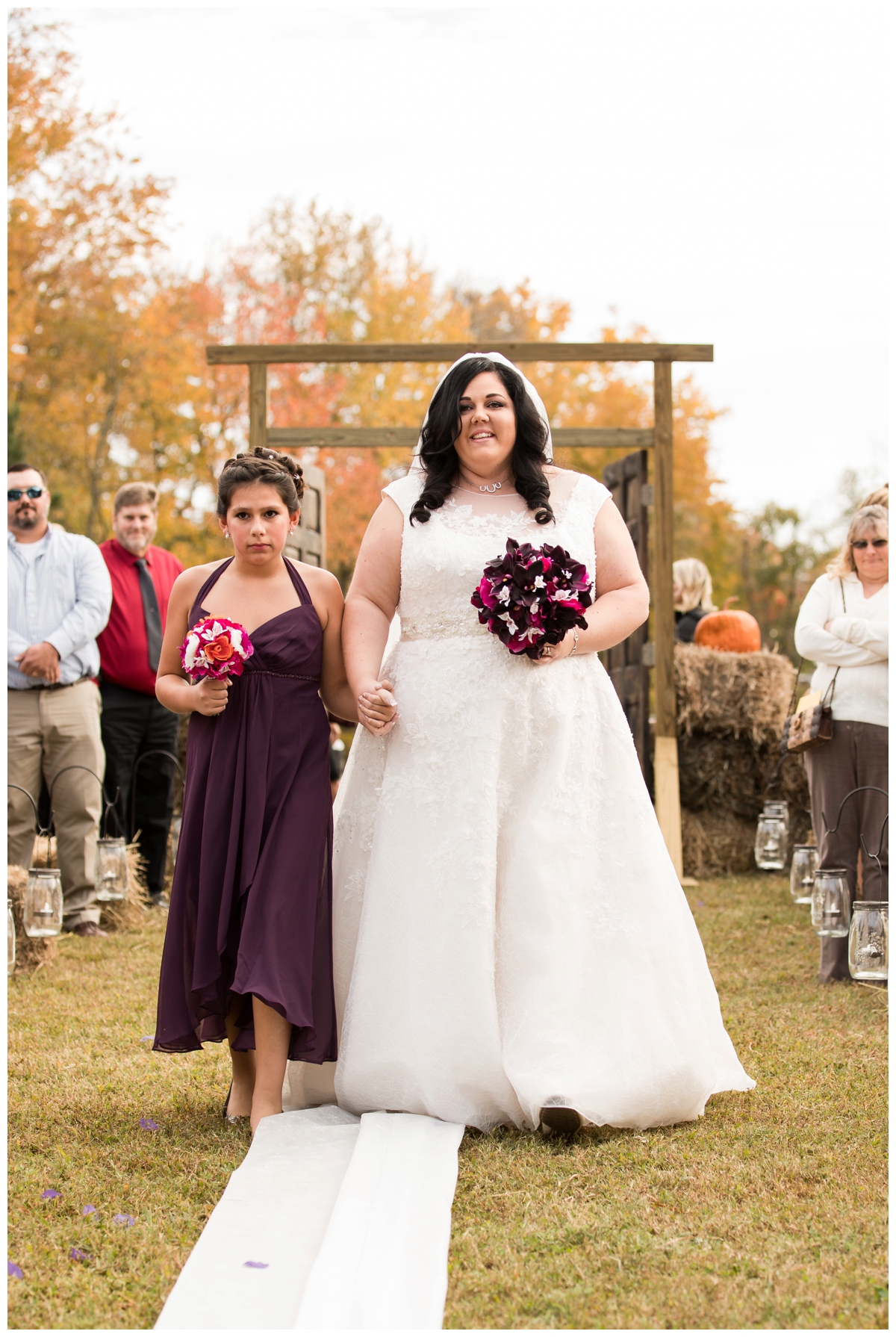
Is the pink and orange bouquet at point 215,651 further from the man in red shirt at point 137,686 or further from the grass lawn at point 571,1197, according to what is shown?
the man in red shirt at point 137,686

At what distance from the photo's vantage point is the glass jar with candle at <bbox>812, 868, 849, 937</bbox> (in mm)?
5680

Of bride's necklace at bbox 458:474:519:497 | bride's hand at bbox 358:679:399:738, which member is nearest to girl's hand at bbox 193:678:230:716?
bride's hand at bbox 358:679:399:738

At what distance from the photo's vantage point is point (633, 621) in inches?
164

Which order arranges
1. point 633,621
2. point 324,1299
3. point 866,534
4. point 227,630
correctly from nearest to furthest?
1. point 324,1299
2. point 227,630
3. point 633,621
4. point 866,534

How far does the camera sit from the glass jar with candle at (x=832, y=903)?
568 centimetres

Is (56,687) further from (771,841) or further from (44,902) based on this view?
(771,841)

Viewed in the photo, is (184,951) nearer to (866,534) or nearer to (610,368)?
(866,534)

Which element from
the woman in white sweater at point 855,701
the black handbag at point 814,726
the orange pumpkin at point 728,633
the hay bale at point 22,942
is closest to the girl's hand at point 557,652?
the black handbag at point 814,726

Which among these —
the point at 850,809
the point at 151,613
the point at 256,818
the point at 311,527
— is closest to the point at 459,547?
the point at 256,818

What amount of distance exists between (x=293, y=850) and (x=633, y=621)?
132 cm

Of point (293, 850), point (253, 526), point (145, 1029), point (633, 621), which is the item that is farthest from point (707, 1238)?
point (145, 1029)

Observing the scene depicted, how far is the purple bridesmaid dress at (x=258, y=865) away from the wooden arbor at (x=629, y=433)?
5139mm

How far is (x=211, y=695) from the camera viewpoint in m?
3.79

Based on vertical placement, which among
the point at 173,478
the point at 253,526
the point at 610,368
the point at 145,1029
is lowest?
the point at 145,1029
